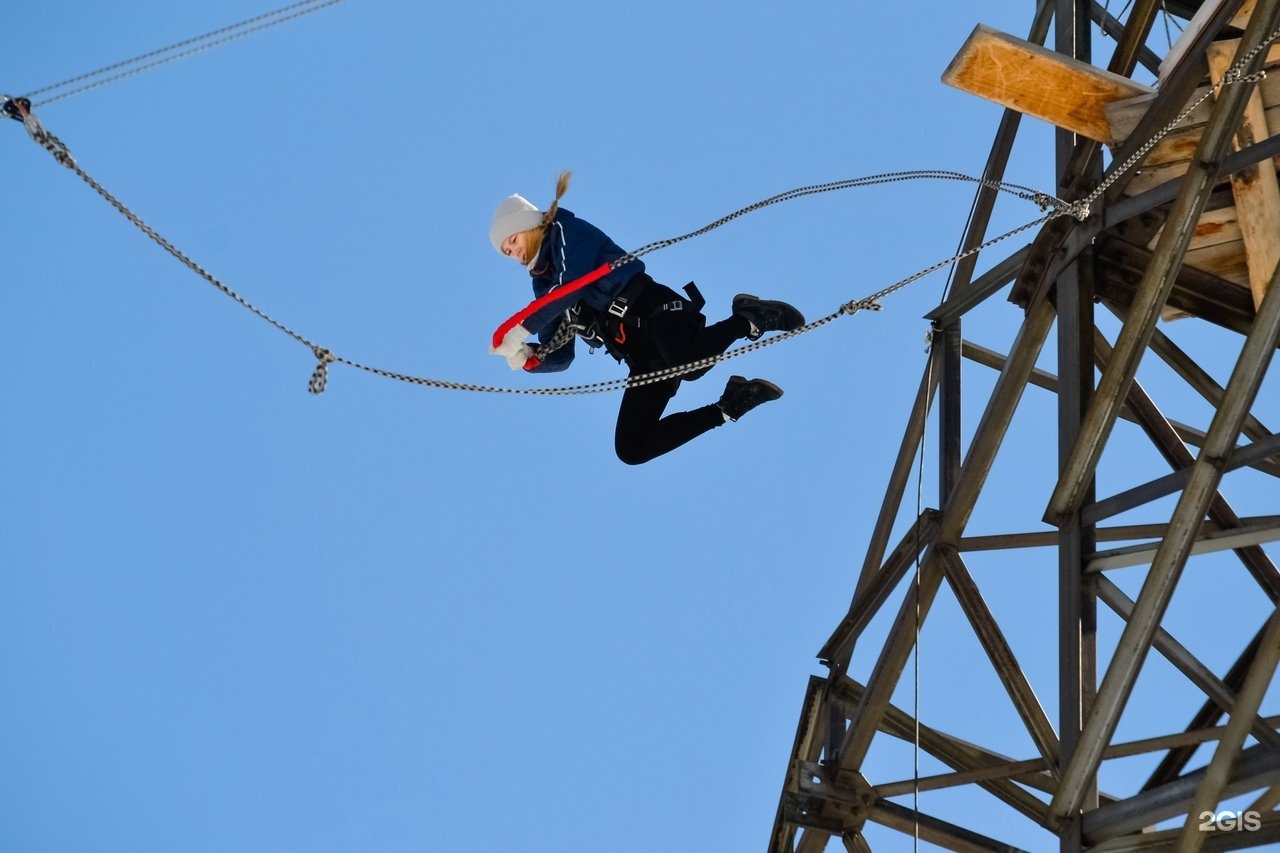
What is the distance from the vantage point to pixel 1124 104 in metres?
6.70

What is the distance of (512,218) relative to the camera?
723cm

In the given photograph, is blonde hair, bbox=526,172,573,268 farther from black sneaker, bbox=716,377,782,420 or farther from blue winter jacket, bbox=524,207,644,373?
black sneaker, bbox=716,377,782,420

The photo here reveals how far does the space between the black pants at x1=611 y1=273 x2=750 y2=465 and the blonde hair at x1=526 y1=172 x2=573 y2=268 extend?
500 mm

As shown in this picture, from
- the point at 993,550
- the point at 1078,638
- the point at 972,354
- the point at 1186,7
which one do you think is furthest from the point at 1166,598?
the point at 1186,7

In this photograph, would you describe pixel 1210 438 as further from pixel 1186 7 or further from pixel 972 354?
pixel 1186 7

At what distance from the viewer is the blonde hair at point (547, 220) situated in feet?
23.4

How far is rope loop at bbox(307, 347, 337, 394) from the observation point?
18.2ft

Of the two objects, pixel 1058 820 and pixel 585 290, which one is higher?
pixel 585 290

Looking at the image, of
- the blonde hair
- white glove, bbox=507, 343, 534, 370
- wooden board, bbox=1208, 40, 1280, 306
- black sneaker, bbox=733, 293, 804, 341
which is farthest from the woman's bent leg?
wooden board, bbox=1208, 40, 1280, 306

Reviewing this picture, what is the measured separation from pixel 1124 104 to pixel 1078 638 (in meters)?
2.36

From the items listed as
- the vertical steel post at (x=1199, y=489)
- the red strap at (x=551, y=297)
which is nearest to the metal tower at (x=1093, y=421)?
the vertical steel post at (x=1199, y=489)

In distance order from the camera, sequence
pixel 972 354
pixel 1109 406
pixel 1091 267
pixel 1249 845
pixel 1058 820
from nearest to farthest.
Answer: pixel 1249 845, pixel 1058 820, pixel 1109 406, pixel 1091 267, pixel 972 354

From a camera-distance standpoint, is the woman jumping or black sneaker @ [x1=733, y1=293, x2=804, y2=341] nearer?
the woman jumping

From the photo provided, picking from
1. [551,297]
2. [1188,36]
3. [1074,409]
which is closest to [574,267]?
[551,297]
